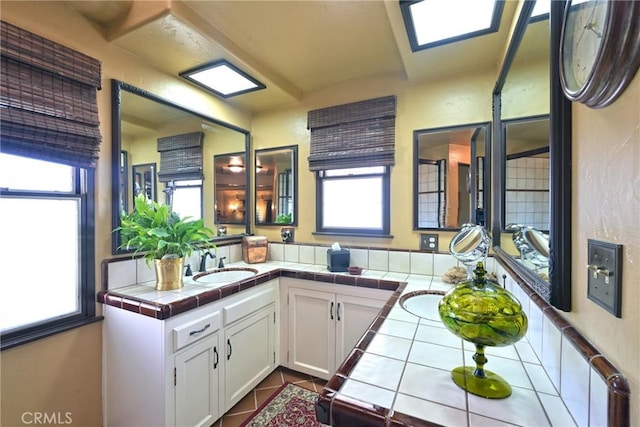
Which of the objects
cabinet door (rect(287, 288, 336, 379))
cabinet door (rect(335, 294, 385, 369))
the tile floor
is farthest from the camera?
cabinet door (rect(287, 288, 336, 379))

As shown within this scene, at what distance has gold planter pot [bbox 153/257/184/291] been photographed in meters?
1.61

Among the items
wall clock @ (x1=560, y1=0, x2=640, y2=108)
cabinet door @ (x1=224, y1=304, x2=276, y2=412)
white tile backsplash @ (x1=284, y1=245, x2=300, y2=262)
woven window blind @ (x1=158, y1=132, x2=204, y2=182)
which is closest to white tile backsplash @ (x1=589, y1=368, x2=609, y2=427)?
wall clock @ (x1=560, y1=0, x2=640, y2=108)

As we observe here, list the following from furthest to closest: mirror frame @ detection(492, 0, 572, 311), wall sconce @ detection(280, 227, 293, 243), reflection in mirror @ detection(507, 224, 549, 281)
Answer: wall sconce @ detection(280, 227, 293, 243)
reflection in mirror @ detection(507, 224, 549, 281)
mirror frame @ detection(492, 0, 572, 311)

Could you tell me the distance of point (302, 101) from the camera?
97.9 inches

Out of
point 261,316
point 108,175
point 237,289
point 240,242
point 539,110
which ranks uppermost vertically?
point 539,110

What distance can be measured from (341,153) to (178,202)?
1.38m

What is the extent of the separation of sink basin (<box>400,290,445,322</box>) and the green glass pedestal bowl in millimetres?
687

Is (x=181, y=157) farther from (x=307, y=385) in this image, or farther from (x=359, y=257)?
(x=307, y=385)

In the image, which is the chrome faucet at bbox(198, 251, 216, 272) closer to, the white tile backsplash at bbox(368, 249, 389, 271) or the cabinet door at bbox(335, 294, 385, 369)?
the cabinet door at bbox(335, 294, 385, 369)

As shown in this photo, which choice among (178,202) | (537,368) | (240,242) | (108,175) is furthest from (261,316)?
(537,368)

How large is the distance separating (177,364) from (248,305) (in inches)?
21.3

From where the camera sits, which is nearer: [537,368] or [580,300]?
[580,300]

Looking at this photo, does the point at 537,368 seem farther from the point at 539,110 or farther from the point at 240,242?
the point at 240,242

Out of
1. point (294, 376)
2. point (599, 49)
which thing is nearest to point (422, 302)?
point (294, 376)
